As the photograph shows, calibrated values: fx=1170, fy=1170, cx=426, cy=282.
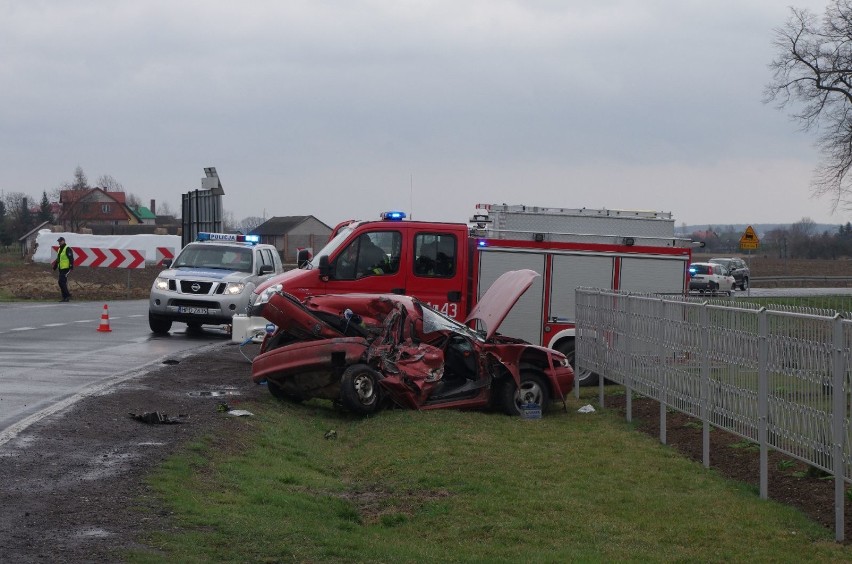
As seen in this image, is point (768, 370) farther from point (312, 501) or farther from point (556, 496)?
point (312, 501)

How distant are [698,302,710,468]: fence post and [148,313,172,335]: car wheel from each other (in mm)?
15338

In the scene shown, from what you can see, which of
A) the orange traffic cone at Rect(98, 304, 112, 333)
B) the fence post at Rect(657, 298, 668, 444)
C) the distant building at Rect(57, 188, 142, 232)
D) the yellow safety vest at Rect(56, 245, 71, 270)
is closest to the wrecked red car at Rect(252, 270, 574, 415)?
the fence post at Rect(657, 298, 668, 444)

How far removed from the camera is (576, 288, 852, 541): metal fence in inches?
315

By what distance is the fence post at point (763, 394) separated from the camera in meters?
9.26

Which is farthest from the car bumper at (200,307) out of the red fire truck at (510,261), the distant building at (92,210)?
the distant building at (92,210)

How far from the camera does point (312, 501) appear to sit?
8.59 m

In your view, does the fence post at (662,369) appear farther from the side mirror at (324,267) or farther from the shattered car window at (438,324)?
the side mirror at (324,267)

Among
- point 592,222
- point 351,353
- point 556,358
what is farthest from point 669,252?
point 351,353

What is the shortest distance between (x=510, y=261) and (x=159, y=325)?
9620 millimetres

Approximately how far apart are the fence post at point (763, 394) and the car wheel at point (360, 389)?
4.92 meters

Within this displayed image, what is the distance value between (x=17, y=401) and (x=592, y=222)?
9.43 metres

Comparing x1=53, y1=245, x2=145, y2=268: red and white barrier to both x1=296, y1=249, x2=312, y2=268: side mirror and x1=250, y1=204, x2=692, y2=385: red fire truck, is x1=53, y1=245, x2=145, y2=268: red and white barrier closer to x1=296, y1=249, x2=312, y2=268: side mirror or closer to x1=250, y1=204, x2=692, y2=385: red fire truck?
x1=296, y1=249, x2=312, y2=268: side mirror

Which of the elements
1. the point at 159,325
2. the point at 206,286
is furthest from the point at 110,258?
the point at 206,286

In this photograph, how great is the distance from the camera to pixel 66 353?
18.9m
